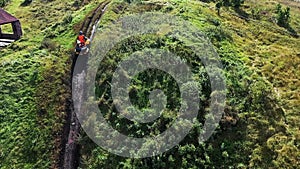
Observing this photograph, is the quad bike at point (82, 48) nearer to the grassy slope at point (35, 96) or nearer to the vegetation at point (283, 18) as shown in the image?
the grassy slope at point (35, 96)

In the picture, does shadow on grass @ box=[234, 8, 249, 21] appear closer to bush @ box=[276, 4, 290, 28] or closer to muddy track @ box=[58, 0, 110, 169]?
bush @ box=[276, 4, 290, 28]

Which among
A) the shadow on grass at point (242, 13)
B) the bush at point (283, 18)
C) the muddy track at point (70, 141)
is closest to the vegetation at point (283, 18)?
the bush at point (283, 18)

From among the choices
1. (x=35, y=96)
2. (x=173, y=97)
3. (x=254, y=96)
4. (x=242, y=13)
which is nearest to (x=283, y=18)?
(x=242, y=13)

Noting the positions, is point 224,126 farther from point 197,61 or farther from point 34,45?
point 34,45

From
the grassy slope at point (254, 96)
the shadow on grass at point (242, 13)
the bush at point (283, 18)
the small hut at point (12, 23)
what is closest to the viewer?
the grassy slope at point (254, 96)

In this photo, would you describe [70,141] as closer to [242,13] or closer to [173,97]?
[173,97]

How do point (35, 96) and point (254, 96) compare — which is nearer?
point (254, 96)
